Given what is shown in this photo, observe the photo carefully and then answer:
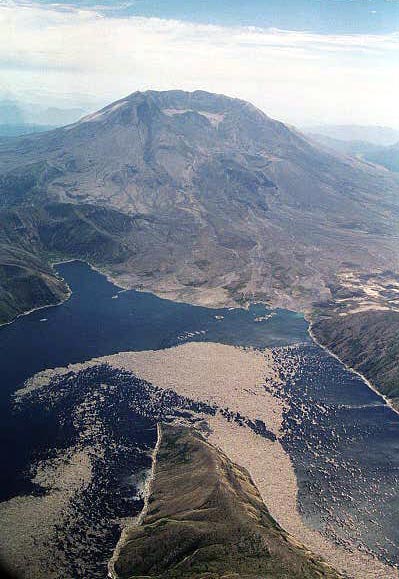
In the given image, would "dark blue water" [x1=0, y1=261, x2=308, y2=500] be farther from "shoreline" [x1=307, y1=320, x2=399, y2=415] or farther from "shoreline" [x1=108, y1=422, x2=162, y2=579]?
"shoreline" [x1=108, y1=422, x2=162, y2=579]

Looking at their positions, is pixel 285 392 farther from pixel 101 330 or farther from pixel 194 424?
pixel 101 330

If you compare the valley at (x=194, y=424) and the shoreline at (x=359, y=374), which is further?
the shoreline at (x=359, y=374)

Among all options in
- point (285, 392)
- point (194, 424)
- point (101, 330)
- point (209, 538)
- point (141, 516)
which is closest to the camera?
point (209, 538)

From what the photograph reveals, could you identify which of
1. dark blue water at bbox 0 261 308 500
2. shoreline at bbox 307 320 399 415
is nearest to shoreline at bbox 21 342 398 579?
dark blue water at bbox 0 261 308 500

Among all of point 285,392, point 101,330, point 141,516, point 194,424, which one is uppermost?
point 141,516

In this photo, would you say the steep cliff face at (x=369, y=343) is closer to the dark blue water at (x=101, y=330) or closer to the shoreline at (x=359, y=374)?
the shoreline at (x=359, y=374)

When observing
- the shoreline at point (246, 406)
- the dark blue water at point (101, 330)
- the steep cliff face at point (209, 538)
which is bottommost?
the dark blue water at point (101, 330)

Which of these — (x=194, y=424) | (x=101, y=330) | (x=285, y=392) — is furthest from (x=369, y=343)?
(x=101, y=330)

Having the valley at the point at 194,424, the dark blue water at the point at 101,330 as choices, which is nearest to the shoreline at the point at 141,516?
the valley at the point at 194,424

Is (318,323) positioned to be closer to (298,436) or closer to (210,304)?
(210,304)

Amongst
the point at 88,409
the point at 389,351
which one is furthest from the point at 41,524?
the point at 389,351
